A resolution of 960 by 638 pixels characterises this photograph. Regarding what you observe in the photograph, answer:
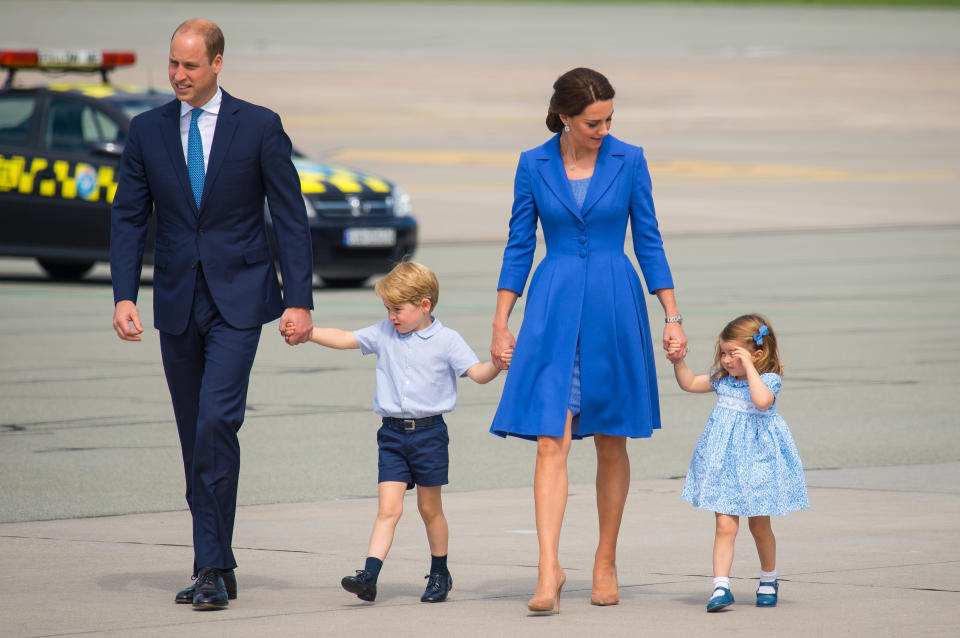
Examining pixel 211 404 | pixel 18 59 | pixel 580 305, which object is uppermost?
pixel 18 59

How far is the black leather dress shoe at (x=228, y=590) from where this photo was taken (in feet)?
19.1

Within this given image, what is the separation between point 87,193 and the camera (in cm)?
1602

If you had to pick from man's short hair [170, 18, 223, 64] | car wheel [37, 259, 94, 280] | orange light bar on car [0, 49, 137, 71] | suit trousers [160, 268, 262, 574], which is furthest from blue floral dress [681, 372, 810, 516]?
car wheel [37, 259, 94, 280]

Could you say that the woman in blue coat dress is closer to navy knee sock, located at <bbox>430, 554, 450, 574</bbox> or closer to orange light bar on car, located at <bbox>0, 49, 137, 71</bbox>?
navy knee sock, located at <bbox>430, 554, 450, 574</bbox>

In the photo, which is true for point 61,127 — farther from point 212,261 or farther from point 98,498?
point 212,261

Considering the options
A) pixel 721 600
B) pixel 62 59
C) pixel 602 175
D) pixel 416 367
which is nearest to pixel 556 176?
pixel 602 175

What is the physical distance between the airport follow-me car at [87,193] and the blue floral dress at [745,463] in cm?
1014

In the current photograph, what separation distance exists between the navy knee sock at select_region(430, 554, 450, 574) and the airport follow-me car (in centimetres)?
1001

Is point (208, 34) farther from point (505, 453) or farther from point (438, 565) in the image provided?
point (505, 453)

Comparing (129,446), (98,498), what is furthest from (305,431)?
(98,498)

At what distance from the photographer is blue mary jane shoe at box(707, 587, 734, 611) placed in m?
5.61

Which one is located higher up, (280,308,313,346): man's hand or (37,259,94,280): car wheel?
(280,308,313,346): man's hand

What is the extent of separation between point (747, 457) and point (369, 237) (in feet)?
34.3

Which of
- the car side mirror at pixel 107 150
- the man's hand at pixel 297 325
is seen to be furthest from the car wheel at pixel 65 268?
the man's hand at pixel 297 325
